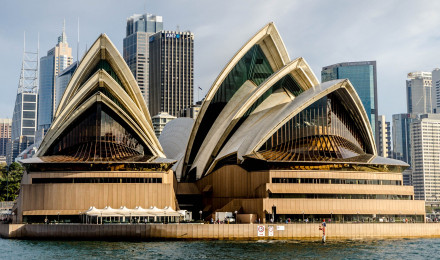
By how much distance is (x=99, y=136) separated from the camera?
83812 mm

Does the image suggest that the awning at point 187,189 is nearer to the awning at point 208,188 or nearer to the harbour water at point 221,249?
the awning at point 208,188

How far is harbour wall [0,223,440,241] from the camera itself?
67875 millimetres

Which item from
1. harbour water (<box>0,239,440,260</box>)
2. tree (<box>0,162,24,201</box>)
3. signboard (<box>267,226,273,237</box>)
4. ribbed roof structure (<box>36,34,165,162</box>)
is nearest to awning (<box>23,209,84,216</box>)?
harbour water (<box>0,239,440,260</box>)

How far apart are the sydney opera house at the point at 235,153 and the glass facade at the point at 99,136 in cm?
13

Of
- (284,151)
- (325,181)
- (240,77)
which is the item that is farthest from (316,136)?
(240,77)

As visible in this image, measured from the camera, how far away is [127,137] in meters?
85.2

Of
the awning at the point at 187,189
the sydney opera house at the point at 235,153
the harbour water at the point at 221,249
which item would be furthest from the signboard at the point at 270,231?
the awning at the point at 187,189

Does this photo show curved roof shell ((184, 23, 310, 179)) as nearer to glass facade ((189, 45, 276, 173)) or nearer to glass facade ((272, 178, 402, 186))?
glass facade ((189, 45, 276, 173))

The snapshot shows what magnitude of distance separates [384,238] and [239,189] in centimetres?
1843

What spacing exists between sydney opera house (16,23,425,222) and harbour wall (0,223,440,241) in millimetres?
3999

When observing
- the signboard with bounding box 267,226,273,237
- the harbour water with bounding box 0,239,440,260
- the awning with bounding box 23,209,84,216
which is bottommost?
the harbour water with bounding box 0,239,440,260

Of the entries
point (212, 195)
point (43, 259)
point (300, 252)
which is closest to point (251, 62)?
point (212, 195)

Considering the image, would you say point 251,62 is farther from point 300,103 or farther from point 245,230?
point 245,230

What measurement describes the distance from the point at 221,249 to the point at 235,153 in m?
25.4
